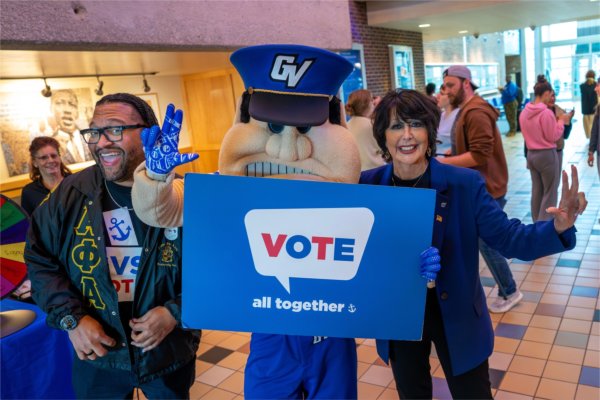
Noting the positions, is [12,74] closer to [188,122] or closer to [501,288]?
[188,122]

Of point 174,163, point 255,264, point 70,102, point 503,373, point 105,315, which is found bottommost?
point 503,373

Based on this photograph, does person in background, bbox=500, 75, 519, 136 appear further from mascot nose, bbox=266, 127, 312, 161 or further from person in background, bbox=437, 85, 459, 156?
mascot nose, bbox=266, 127, 312, 161

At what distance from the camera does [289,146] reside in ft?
5.57

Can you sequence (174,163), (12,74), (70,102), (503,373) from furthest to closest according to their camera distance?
(70,102)
(12,74)
(503,373)
(174,163)

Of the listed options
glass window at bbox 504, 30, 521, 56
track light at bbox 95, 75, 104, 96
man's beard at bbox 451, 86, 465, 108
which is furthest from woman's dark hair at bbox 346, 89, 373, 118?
glass window at bbox 504, 30, 521, 56

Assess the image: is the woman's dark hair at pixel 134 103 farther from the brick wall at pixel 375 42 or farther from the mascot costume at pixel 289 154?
the brick wall at pixel 375 42

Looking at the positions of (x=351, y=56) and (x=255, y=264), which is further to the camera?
(x=351, y=56)

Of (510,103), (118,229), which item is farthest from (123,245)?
(510,103)

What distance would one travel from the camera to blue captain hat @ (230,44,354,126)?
5.38 feet

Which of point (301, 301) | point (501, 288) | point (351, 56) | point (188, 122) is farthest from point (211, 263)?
point (351, 56)

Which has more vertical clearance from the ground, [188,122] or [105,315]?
[188,122]

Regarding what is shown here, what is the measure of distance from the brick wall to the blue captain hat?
321 inches

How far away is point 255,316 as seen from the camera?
1.57 metres

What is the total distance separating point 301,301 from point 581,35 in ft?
69.0
